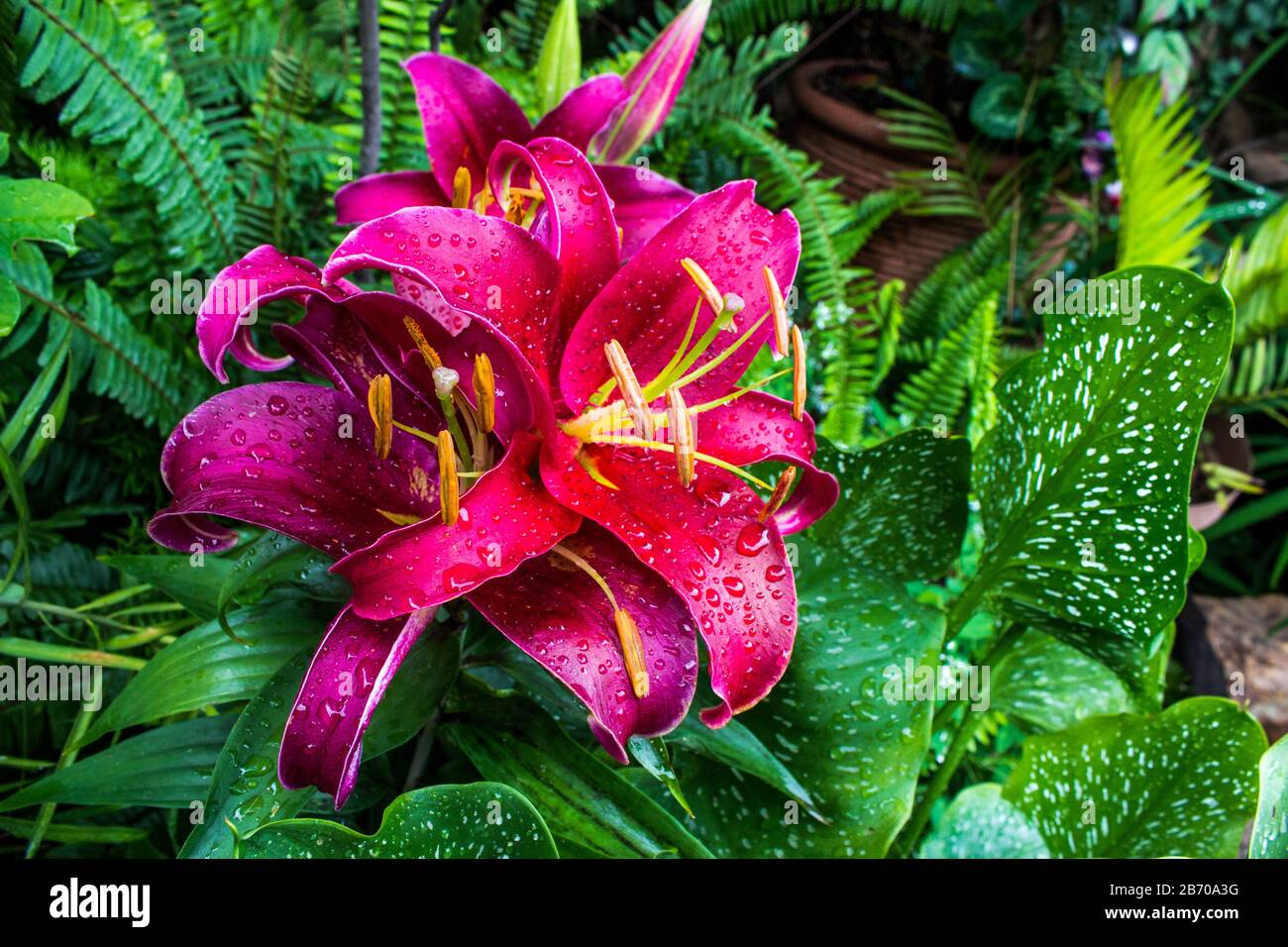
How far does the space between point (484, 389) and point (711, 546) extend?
15cm

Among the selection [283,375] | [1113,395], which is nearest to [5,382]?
[283,375]

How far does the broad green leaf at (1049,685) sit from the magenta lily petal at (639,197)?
0.61m

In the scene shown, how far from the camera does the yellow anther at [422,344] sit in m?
0.54

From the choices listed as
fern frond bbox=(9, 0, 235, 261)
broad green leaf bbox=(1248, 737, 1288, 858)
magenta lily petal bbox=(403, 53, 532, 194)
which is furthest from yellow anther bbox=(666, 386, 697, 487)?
fern frond bbox=(9, 0, 235, 261)

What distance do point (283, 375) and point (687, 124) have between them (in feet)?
2.68

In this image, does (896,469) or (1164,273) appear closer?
(1164,273)

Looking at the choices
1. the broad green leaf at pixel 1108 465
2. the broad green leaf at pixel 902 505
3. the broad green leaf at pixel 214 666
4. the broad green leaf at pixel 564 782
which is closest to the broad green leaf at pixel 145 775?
the broad green leaf at pixel 214 666

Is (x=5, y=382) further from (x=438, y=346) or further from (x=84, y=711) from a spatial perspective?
(x=438, y=346)

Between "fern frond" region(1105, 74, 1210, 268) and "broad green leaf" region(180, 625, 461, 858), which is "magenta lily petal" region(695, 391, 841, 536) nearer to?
"broad green leaf" region(180, 625, 461, 858)

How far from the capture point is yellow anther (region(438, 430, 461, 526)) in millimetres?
488

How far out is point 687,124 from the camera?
65.2 inches

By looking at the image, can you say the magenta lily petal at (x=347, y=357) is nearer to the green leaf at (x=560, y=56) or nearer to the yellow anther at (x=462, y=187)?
the yellow anther at (x=462, y=187)

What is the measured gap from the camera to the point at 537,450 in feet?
1.88

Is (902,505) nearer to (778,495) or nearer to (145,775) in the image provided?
(778,495)
